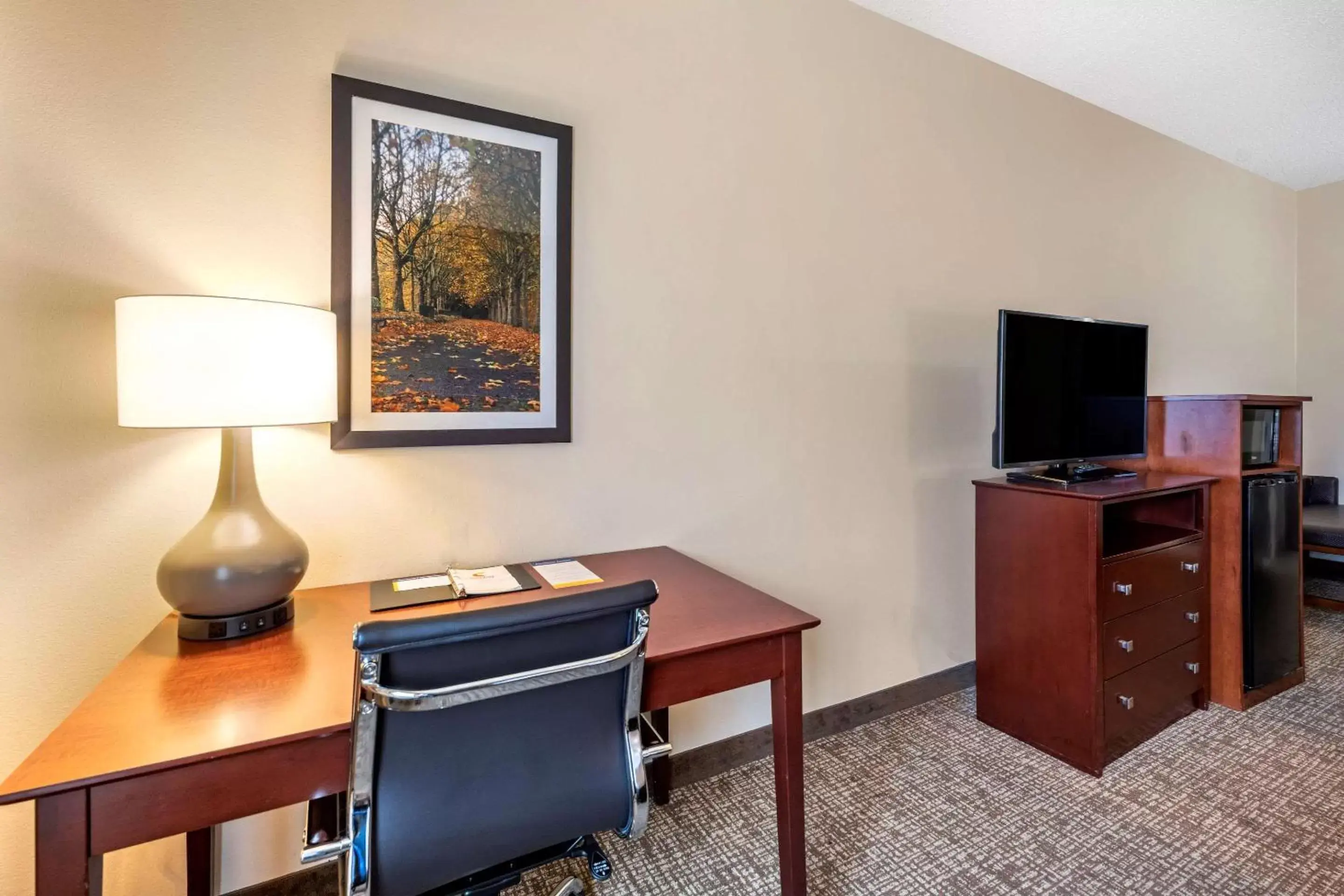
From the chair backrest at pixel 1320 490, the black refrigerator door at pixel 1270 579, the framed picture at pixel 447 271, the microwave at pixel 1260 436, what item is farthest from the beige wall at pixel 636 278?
the chair backrest at pixel 1320 490

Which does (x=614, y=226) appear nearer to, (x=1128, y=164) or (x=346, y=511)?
(x=346, y=511)

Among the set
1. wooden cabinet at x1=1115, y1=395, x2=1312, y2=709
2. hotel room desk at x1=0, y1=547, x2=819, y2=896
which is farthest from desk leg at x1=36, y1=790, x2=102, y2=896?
wooden cabinet at x1=1115, y1=395, x2=1312, y2=709

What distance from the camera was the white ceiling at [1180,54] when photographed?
92.0 inches

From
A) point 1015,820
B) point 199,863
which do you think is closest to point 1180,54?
point 1015,820

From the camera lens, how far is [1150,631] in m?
2.29

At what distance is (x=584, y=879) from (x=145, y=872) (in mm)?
1012

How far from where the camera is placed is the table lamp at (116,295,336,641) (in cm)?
114

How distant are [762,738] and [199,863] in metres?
1.59

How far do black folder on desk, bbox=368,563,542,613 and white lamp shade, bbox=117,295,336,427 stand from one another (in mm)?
448

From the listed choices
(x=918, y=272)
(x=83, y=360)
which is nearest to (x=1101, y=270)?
(x=918, y=272)

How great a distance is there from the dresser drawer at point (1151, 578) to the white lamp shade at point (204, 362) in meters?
2.43

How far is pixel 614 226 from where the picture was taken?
191 cm

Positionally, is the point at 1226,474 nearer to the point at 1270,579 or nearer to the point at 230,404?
the point at 1270,579

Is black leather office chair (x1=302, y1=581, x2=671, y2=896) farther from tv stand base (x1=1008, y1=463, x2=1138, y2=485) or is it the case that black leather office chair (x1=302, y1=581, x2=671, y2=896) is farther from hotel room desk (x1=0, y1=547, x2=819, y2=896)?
tv stand base (x1=1008, y1=463, x2=1138, y2=485)
